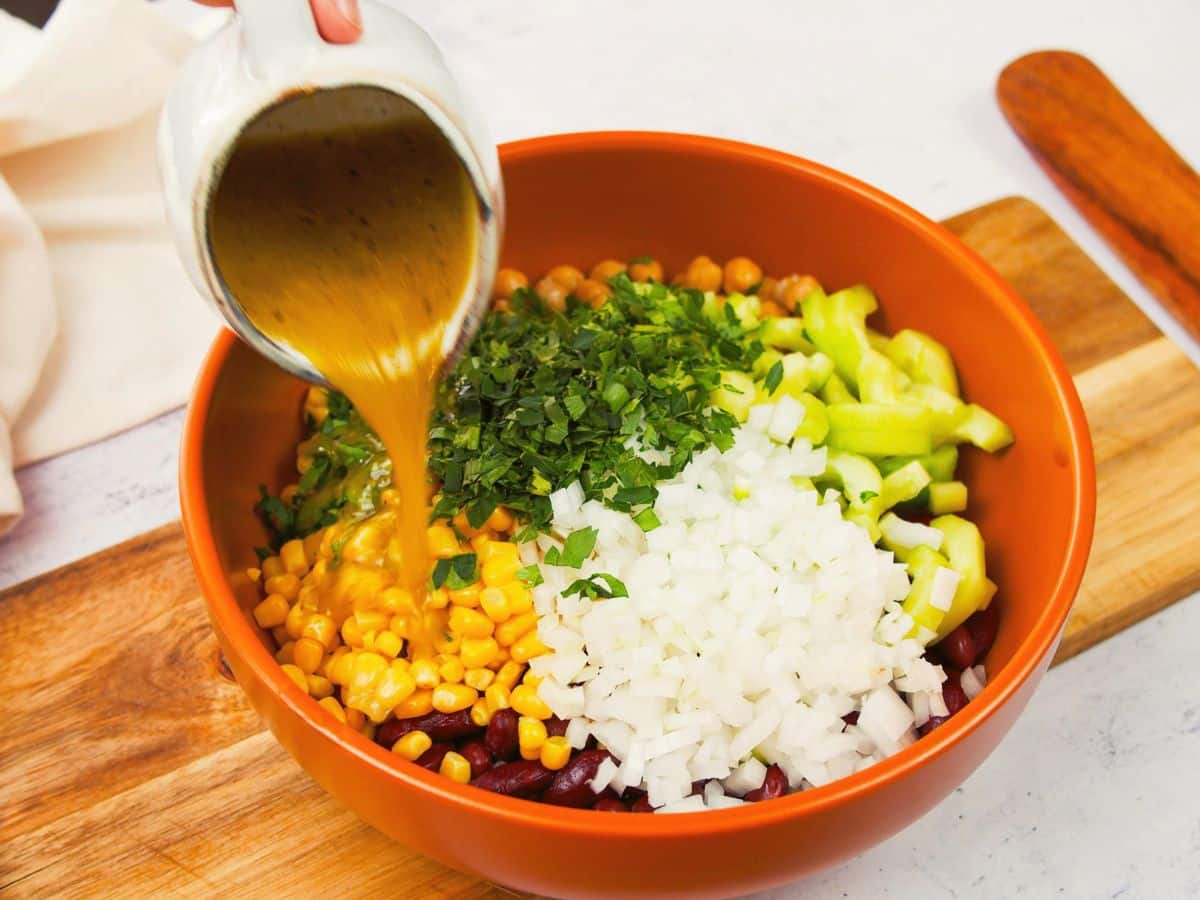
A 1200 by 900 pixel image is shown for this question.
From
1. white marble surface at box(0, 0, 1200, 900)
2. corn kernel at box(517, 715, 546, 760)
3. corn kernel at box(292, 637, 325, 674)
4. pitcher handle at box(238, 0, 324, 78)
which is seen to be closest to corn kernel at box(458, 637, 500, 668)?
corn kernel at box(517, 715, 546, 760)

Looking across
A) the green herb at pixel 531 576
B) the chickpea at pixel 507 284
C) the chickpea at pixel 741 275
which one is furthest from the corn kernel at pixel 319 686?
the chickpea at pixel 741 275

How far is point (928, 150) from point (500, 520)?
1665mm

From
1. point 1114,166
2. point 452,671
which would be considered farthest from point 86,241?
point 1114,166

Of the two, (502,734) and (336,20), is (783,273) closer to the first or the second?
(502,734)

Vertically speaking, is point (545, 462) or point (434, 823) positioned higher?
point (545, 462)

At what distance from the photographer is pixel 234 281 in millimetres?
1689

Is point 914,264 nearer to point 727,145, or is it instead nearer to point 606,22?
point 727,145

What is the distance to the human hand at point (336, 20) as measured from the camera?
147 centimetres

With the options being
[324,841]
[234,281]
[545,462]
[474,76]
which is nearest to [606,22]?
[474,76]

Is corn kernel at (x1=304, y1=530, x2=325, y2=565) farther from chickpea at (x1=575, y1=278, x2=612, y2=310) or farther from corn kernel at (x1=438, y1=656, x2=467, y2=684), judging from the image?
chickpea at (x1=575, y1=278, x2=612, y2=310)

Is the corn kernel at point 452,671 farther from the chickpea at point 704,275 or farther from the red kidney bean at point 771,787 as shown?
the chickpea at point 704,275

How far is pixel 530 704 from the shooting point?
1928 mm

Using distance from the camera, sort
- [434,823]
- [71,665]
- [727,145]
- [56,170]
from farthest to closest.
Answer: [56,170] → [727,145] → [71,665] → [434,823]

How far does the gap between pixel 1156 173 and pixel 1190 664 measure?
1.17m
